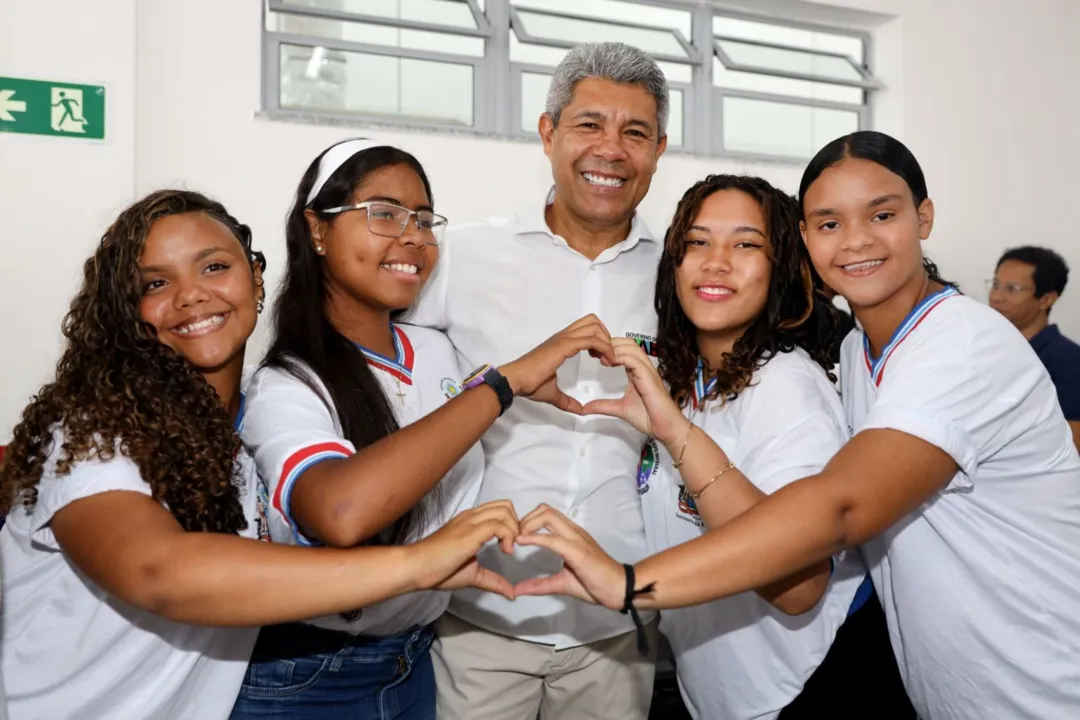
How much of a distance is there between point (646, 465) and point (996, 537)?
2.59 ft

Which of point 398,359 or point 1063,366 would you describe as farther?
point 1063,366

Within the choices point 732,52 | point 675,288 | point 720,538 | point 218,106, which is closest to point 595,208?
point 675,288

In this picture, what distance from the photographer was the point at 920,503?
1.44 m

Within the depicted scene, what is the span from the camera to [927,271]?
73.1 inches

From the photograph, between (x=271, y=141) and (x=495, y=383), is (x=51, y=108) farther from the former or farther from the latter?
(x=495, y=383)

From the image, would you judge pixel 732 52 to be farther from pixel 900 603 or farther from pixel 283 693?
pixel 283 693

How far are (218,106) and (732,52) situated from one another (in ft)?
9.76

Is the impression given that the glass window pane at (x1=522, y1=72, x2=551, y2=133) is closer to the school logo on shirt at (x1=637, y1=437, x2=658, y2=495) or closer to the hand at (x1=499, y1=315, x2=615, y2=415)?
the school logo on shirt at (x1=637, y1=437, x2=658, y2=495)

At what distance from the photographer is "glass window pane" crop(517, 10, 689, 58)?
4.70 m

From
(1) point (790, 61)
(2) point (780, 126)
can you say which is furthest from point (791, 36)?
(2) point (780, 126)

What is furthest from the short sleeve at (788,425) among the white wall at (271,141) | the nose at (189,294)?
the white wall at (271,141)

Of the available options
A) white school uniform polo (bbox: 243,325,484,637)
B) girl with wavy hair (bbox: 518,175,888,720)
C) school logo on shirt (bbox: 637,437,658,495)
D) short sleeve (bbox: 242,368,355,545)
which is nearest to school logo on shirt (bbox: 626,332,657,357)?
girl with wavy hair (bbox: 518,175,888,720)

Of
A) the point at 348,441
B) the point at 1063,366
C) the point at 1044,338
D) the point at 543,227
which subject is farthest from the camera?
the point at 1044,338

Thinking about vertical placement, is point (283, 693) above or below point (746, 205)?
below
